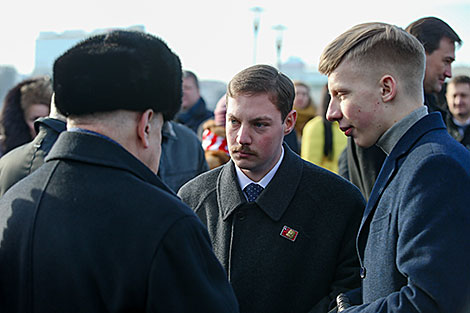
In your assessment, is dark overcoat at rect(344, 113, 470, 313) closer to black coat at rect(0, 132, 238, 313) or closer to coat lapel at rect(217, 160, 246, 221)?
black coat at rect(0, 132, 238, 313)

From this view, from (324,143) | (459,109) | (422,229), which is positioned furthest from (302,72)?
(422,229)

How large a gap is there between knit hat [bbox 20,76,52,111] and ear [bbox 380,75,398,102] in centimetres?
298

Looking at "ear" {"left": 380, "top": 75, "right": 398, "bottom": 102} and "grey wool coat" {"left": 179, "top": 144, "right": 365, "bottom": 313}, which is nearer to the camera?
"ear" {"left": 380, "top": 75, "right": 398, "bottom": 102}

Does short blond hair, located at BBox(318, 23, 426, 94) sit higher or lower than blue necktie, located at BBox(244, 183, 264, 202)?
higher

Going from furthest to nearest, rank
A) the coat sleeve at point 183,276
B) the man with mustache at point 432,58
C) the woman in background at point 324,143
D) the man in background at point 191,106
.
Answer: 1. the man in background at point 191,106
2. the woman in background at point 324,143
3. the man with mustache at point 432,58
4. the coat sleeve at point 183,276

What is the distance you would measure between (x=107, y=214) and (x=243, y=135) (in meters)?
1.26

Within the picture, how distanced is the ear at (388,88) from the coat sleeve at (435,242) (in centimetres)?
33

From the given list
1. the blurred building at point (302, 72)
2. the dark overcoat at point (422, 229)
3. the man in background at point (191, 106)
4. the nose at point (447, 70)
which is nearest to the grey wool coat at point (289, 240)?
the dark overcoat at point (422, 229)

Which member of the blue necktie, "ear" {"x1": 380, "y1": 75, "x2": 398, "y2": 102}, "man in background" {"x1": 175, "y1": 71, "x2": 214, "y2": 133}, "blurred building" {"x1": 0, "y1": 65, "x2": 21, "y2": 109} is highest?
"ear" {"x1": 380, "y1": 75, "x2": 398, "y2": 102}

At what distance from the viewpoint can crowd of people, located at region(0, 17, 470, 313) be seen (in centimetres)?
152

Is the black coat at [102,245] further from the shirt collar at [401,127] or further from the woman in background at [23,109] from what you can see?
the woman in background at [23,109]

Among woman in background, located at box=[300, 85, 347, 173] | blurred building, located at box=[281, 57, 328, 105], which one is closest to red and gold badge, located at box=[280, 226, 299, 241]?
woman in background, located at box=[300, 85, 347, 173]

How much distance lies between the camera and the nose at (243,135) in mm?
2670

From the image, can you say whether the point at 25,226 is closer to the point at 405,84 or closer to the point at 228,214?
the point at 228,214
